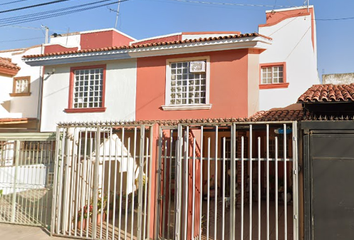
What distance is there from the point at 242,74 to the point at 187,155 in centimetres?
500

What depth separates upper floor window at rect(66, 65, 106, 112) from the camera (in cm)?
1213

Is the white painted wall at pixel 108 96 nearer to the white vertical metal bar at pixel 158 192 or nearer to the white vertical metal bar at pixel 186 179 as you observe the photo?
the white vertical metal bar at pixel 158 192

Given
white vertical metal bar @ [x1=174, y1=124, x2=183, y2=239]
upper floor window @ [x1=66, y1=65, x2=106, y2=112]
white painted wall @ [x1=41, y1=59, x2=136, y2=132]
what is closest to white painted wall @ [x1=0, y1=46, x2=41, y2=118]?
white painted wall @ [x1=41, y1=59, x2=136, y2=132]

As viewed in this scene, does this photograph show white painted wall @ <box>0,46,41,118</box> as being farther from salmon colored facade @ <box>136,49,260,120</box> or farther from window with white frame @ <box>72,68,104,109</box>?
salmon colored facade @ <box>136,49,260,120</box>

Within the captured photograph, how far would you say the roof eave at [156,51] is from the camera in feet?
33.3

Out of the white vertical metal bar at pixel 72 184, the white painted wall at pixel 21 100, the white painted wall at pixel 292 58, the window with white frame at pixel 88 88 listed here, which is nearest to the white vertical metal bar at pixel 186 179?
the white vertical metal bar at pixel 72 184

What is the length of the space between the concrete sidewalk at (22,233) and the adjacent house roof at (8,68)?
10541 mm

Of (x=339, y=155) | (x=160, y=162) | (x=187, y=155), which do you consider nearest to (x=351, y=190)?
(x=339, y=155)

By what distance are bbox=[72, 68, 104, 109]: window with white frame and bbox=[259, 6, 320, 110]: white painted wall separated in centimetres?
682

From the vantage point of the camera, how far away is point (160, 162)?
6.92 m

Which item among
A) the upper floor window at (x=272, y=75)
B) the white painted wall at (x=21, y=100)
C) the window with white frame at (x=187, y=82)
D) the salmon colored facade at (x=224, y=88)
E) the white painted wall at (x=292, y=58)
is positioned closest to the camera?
the salmon colored facade at (x=224, y=88)

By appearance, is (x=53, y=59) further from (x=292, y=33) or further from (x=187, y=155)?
(x=292, y=33)

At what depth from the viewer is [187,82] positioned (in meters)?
11.0

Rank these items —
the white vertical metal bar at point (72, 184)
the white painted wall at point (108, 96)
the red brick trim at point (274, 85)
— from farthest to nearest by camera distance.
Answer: the red brick trim at point (274, 85) → the white painted wall at point (108, 96) → the white vertical metal bar at point (72, 184)
